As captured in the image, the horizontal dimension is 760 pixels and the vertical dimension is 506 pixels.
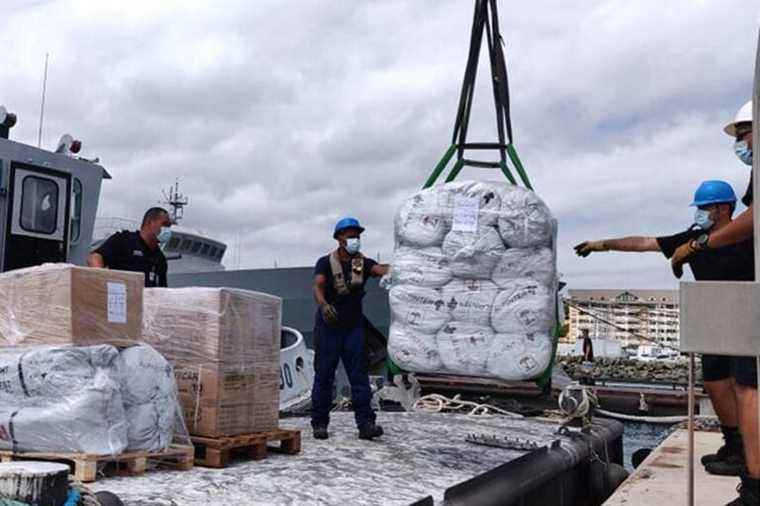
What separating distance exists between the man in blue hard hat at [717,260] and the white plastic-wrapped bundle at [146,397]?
251 cm

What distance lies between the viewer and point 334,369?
573cm

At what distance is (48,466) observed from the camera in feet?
8.34

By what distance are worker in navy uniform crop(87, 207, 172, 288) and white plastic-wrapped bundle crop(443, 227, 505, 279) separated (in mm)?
3062

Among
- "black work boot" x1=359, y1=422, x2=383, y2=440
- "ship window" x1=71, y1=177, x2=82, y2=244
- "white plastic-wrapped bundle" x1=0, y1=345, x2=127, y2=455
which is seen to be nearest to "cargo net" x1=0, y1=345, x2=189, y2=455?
"white plastic-wrapped bundle" x1=0, y1=345, x2=127, y2=455

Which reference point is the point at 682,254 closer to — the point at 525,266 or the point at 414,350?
the point at 525,266

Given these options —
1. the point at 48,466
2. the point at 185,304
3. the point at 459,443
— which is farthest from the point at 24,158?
the point at 48,466

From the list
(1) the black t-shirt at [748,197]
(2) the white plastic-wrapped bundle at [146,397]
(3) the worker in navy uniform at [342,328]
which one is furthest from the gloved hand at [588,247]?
(2) the white plastic-wrapped bundle at [146,397]

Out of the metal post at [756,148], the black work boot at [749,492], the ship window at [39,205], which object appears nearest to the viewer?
the metal post at [756,148]

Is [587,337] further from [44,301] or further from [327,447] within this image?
[44,301]

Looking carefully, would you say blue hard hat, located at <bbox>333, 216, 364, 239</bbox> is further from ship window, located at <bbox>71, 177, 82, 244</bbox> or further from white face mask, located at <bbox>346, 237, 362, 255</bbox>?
ship window, located at <bbox>71, 177, 82, 244</bbox>

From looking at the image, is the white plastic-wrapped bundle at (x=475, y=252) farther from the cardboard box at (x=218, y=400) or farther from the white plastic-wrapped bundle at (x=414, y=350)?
the cardboard box at (x=218, y=400)

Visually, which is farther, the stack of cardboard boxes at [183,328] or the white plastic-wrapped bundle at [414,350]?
the white plastic-wrapped bundle at [414,350]

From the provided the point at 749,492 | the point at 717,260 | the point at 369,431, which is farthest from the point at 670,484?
the point at 369,431

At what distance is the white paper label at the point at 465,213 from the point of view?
782cm
